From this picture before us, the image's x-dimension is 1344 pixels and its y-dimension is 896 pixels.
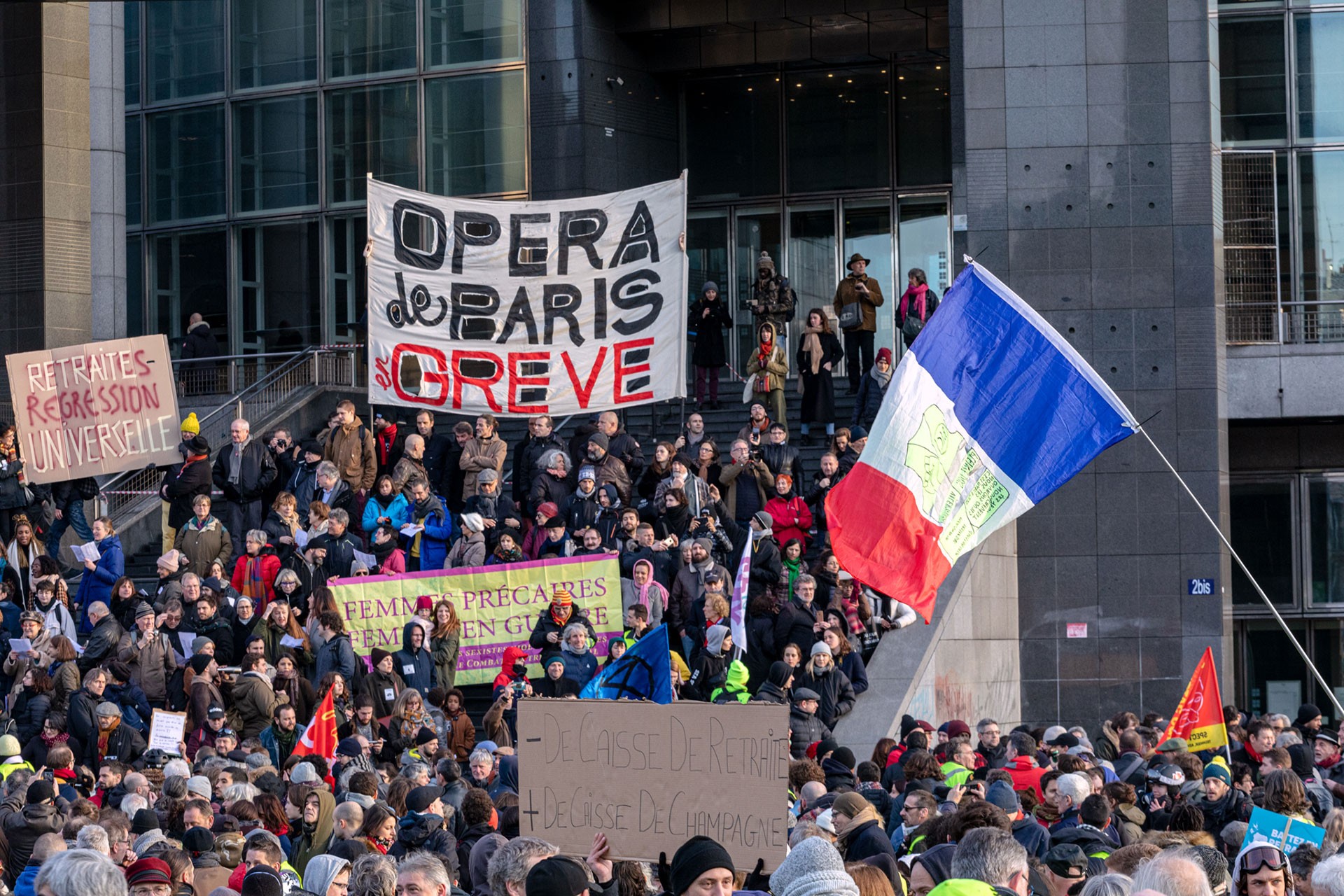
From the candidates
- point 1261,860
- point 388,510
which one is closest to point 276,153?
point 388,510

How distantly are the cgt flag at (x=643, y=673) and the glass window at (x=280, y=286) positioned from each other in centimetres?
2434

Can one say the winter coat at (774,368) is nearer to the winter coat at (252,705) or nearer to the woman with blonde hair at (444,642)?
the woman with blonde hair at (444,642)

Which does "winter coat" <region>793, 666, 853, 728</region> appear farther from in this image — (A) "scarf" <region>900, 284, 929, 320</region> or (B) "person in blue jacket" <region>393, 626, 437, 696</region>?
(A) "scarf" <region>900, 284, 929, 320</region>

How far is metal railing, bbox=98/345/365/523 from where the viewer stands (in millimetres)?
25500

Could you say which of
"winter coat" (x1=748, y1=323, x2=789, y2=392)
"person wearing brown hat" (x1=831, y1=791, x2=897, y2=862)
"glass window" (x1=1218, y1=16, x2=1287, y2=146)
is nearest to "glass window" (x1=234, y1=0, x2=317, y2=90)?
"winter coat" (x1=748, y1=323, x2=789, y2=392)

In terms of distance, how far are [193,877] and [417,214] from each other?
47.9 feet

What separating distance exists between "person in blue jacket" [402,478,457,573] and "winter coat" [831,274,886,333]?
7773 millimetres

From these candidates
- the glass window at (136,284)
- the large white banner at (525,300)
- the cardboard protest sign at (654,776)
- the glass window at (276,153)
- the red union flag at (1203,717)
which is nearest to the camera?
the cardboard protest sign at (654,776)

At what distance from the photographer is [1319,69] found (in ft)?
91.9

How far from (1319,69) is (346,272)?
15.4m

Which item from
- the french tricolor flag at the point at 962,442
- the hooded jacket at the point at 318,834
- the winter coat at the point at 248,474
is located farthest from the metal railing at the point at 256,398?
the french tricolor flag at the point at 962,442

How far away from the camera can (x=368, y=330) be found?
22.8 meters

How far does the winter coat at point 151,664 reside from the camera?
18.2 meters

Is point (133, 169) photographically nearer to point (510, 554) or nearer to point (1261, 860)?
point (510, 554)
